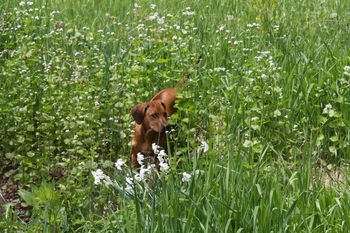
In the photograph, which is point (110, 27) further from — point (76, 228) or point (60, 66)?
point (76, 228)

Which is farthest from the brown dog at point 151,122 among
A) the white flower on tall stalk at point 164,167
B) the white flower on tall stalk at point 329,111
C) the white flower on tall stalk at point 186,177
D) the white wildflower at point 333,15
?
the white wildflower at point 333,15

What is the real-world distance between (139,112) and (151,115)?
0.08 metres

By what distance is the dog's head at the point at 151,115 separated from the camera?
5.42 m

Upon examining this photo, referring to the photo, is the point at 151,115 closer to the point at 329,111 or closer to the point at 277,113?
the point at 277,113

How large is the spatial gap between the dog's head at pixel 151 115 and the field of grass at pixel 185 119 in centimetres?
9

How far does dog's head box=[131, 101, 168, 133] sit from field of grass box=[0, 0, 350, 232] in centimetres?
9

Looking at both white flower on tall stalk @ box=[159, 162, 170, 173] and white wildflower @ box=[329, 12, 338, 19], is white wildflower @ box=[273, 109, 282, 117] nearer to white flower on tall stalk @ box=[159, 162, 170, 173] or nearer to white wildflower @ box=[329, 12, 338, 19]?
white flower on tall stalk @ box=[159, 162, 170, 173]

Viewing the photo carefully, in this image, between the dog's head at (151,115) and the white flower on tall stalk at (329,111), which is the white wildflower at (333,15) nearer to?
the white flower on tall stalk at (329,111)

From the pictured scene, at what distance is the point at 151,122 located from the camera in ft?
17.9

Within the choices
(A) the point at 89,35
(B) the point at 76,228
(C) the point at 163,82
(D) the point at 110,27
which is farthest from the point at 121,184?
(D) the point at 110,27

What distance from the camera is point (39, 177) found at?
509cm

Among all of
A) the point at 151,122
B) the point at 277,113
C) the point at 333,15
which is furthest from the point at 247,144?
the point at 333,15

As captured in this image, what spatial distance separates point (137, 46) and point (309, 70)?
1277mm

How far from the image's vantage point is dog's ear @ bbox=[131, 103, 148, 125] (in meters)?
5.40
